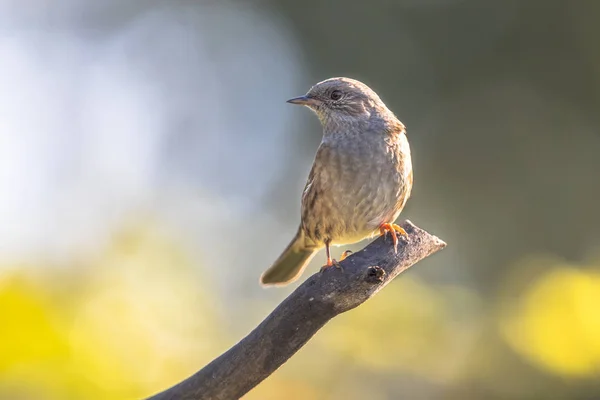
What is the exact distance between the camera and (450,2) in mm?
11180

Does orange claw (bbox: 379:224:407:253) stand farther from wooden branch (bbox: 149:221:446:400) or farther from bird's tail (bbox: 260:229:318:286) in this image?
bird's tail (bbox: 260:229:318:286)

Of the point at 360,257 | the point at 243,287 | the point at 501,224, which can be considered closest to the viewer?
the point at 360,257

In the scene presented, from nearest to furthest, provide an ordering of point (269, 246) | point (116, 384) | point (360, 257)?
point (360, 257) → point (116, 384) → point (269, 246)

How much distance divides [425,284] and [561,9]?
529cm

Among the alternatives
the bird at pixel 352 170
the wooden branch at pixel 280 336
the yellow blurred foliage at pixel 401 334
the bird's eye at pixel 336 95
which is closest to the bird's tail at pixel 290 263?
the bird at pixel 352 170

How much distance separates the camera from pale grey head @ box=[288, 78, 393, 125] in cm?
571

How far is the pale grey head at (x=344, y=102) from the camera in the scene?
5707 mm

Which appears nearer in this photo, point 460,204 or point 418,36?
point 460,204

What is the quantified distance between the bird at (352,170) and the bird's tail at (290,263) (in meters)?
0.08

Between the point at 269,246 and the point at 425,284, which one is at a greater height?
the point at 269,246

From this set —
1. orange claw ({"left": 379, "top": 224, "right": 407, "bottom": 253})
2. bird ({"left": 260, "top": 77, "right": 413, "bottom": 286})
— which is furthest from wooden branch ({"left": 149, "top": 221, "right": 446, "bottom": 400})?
bird ({"left": 260, "top": 77, "right": 413, "bottom": 286})

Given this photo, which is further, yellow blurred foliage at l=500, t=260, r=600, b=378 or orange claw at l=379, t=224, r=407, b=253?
yellow blurred foliage at l=500, t=260, r=600, b=378

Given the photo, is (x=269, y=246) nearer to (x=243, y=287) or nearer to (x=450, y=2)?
(x=243, y=287)

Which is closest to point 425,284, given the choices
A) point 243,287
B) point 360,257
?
point 243,287
